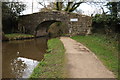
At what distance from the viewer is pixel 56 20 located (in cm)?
1512

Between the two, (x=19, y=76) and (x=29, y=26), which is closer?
(x=19, y=76)

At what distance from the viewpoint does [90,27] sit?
1391 centimetres

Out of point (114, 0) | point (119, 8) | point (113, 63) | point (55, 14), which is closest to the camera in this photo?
point (113, 63)

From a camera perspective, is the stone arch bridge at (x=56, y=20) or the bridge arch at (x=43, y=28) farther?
the bridge arch at (x=43, y=28)

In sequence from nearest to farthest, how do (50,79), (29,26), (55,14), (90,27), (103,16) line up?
1. (50,79)
2. (103,16)
3. (90,27)
4. (55,14)
5. (29,26)

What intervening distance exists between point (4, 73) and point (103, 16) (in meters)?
8.62

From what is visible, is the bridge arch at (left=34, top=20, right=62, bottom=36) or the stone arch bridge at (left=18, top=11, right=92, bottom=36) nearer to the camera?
the stone arch bridge at (left=18, top=11, right=92, bottom=36)

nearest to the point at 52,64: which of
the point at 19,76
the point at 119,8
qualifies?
the point at 19,76

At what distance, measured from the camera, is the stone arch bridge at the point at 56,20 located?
47.3 feet

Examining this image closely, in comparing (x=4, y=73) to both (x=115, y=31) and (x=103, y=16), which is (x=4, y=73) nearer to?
(x=115, y=31)

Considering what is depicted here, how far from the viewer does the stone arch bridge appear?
14.4 metres

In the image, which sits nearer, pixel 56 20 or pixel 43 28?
pixel 56 20

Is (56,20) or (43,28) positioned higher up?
(56,20)

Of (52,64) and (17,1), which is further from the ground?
(17,1)
